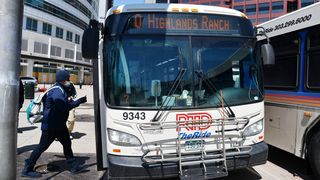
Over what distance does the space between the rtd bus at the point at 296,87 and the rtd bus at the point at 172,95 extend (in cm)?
109

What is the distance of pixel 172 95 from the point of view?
4586mm

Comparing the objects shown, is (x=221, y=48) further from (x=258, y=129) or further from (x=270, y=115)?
(x=270, y=115)

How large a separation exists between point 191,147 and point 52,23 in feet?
182

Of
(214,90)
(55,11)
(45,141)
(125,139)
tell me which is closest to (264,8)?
(55,11)

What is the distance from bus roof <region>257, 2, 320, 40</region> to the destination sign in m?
1.27

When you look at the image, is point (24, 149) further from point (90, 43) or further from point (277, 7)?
point (277, 7)

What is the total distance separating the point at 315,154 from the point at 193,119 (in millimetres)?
2326

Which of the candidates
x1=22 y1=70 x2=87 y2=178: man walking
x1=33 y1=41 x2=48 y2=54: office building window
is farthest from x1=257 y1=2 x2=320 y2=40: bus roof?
x1=33 y1=41 x2=48 y2=54: office building window

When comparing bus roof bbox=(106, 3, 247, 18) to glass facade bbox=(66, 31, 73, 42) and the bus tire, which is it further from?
glass facade bbox=(66, 31, 73, 42)

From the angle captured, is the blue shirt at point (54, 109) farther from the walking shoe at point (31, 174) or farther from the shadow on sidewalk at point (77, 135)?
the shadow on sidewalk at point (77, 135)

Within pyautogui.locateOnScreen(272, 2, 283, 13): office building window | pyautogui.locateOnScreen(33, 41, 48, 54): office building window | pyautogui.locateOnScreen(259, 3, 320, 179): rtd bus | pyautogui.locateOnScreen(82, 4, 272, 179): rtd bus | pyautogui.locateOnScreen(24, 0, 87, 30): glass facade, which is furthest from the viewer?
pyautogui.locateOnScreen(272, 2, 283, 13): office building window

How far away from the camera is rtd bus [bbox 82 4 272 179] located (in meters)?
4.43

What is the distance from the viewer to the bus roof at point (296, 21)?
5.38 m

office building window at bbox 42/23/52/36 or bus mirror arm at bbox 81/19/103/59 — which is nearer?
bus mirror arm at bbox 81/19/103/59
